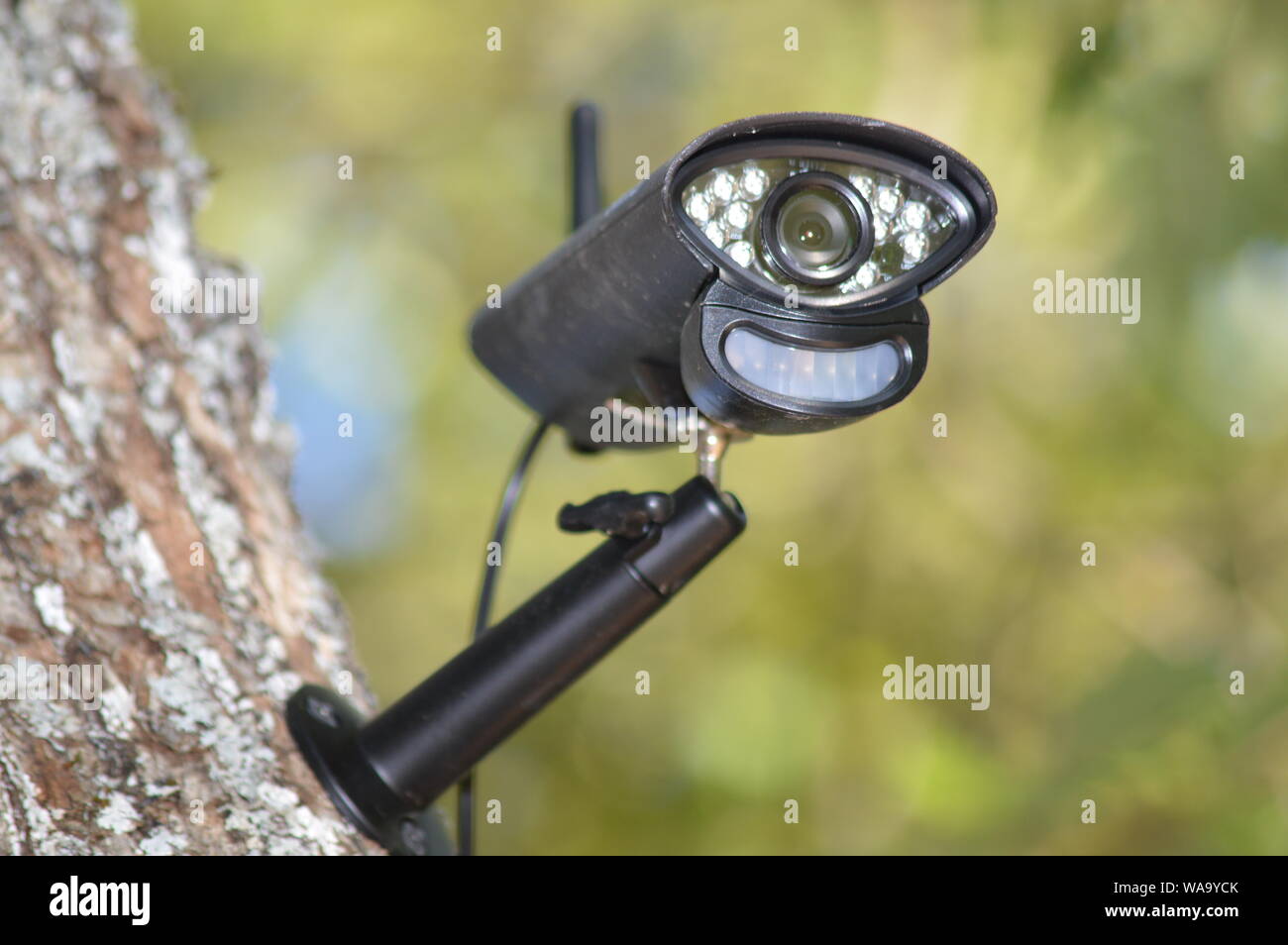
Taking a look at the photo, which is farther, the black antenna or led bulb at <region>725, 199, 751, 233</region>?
the black antenna

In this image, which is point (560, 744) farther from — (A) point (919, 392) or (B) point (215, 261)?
(B) point (215, 261)

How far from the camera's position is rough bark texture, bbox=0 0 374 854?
92 cm

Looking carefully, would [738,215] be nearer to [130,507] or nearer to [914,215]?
[914,215]

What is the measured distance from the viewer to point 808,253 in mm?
745

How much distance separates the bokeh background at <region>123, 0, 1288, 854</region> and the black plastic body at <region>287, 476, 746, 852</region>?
181 centimetres

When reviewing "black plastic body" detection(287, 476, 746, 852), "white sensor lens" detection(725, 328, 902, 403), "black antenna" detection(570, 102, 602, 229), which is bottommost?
"black plastic body" detection(287, 476, 746, 852)

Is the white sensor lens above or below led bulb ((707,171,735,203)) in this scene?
below

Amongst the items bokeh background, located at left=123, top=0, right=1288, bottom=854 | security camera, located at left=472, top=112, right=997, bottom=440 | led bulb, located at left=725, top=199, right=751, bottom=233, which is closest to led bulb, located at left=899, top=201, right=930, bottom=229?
security camera, located at left=472, top=112, right=997, bottom=440

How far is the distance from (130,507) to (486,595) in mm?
345

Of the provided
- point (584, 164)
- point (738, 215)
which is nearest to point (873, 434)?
point (584, 164)

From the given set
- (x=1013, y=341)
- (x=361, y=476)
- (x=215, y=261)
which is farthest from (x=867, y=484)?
(x=215, y=261)

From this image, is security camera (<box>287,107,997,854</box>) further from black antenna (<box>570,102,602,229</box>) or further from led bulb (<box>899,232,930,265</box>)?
black antenna (<box>570,102,602,229</box>)

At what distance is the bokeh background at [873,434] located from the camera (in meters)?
2.35
